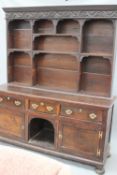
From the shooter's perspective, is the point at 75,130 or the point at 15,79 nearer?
the point at 75,130

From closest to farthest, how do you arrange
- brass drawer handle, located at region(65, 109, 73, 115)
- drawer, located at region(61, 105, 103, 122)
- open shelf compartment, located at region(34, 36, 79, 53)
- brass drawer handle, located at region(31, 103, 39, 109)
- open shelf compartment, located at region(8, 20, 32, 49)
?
1. drawer, located at region(61, 105, 103, 122)
2. brass drawer handle, located at region(65, 109, 73, 115)
3. brass drawer handle, located at region(31, 103, 39, 109)
4. open shelf compartment, located at region(34, 36, 79, 53)
5. open shelf compartment, located at region(8, 20, 32, 49)

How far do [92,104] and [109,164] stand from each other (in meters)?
0.81

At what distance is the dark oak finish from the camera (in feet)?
7.74

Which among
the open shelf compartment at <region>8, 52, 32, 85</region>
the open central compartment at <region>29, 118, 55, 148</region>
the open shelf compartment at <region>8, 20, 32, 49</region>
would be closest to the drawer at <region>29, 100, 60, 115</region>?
the open central compartment at <region>29, 118, 55, 148</region>

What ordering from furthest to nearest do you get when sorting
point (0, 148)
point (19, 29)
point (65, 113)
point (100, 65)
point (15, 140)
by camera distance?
point (19, 29), point (15, 140), point (100, 65), point (65, 113), point (0, 148)

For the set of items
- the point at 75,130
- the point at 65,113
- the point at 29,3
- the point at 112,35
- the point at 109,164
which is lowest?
the point at 109,164

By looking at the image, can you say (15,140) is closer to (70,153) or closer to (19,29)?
(70,153)

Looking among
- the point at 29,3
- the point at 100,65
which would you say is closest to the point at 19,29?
the point at 29,3

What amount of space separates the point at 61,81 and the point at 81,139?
2.67ft

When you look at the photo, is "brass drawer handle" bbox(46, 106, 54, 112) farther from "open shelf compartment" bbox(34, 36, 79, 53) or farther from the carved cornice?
the carved cornice

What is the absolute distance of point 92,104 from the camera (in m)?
2.27

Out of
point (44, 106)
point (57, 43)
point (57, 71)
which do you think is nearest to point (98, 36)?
point (57, 43)

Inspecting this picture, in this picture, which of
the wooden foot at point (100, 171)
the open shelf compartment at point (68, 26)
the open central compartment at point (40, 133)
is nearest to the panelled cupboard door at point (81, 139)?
the wooden foot at point (100, 171)

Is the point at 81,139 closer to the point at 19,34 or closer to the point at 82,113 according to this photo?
the point at 82,113
